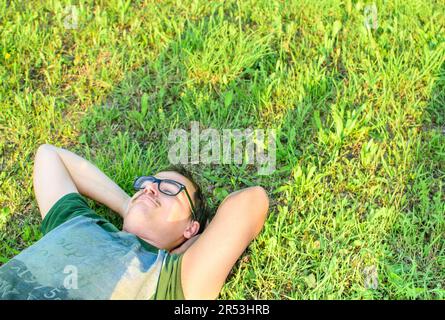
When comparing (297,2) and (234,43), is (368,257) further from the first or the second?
(297,2)

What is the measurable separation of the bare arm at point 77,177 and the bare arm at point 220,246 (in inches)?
27.6

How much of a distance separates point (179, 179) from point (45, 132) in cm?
119

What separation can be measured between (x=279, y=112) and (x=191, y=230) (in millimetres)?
1140

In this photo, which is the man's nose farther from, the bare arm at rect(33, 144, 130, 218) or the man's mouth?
the bare arm at rect(33, 144, 130, 218)

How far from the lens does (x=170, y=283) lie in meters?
2.96

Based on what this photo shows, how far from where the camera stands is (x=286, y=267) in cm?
343

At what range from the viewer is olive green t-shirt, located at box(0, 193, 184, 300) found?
9.43 feet

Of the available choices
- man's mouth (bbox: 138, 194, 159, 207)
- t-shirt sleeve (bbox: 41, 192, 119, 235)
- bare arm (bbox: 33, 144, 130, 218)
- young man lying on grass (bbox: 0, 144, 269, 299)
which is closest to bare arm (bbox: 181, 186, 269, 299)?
young man lying on grass (bbox: 0, 144, 269, 299)

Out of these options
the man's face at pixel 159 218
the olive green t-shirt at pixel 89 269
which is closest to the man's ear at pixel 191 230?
the man's face at pixel 159 218

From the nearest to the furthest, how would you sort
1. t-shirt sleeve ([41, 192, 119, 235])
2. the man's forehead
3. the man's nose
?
t-shirt sleeve ([41, 192, 119, 235])
the man's nose
the man's forehead

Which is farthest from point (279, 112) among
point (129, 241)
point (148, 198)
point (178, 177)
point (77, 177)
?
point (129, 241)

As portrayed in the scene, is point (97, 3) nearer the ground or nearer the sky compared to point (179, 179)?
nearer the sky
